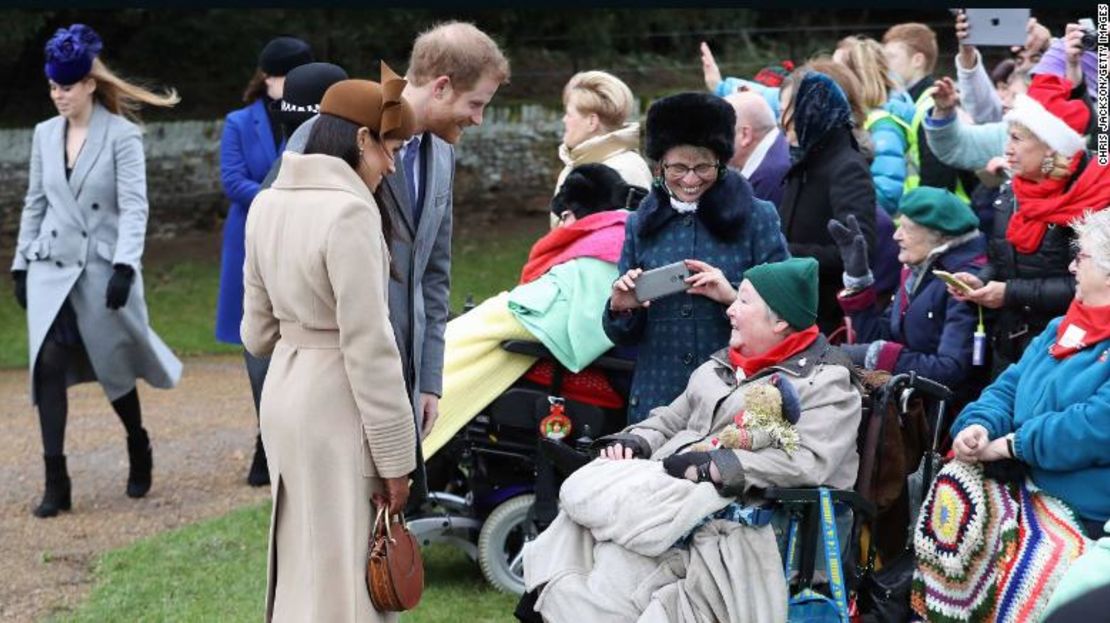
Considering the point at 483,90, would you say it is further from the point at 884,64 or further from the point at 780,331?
the point at 884,64

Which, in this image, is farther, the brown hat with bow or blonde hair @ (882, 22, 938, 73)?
blonde hair @ (882, 22, 938, 73)

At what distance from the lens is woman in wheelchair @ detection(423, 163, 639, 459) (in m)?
6.46

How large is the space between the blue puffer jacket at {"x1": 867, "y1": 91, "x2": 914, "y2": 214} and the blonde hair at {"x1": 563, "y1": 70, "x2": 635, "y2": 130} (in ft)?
5.66

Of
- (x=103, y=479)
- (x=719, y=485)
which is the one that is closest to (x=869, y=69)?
(x=719, y=485)

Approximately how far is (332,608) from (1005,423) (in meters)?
2.21

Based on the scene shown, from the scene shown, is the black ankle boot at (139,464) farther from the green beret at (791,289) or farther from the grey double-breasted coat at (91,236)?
the green beret at (791,289)

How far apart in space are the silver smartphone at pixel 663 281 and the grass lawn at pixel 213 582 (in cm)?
147

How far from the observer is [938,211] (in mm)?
6422

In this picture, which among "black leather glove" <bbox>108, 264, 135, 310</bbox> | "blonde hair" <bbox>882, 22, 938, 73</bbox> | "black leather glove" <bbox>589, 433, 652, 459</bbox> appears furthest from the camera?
"blonde hair" <bbox>882, 22, 938, 73</bbox>

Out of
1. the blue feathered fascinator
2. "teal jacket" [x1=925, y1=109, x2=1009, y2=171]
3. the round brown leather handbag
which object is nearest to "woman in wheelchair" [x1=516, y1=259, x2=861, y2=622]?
the round brown leather handbag

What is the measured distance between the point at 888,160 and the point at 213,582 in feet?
12.8

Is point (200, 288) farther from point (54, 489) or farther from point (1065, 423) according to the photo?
point (1065, 423)

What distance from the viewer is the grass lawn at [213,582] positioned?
259 inches

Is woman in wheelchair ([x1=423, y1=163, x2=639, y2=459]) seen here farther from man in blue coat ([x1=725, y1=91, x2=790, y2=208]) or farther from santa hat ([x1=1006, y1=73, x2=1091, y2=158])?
santa hat ([x1=1006, y1=73, x2=1091, y2=158])
